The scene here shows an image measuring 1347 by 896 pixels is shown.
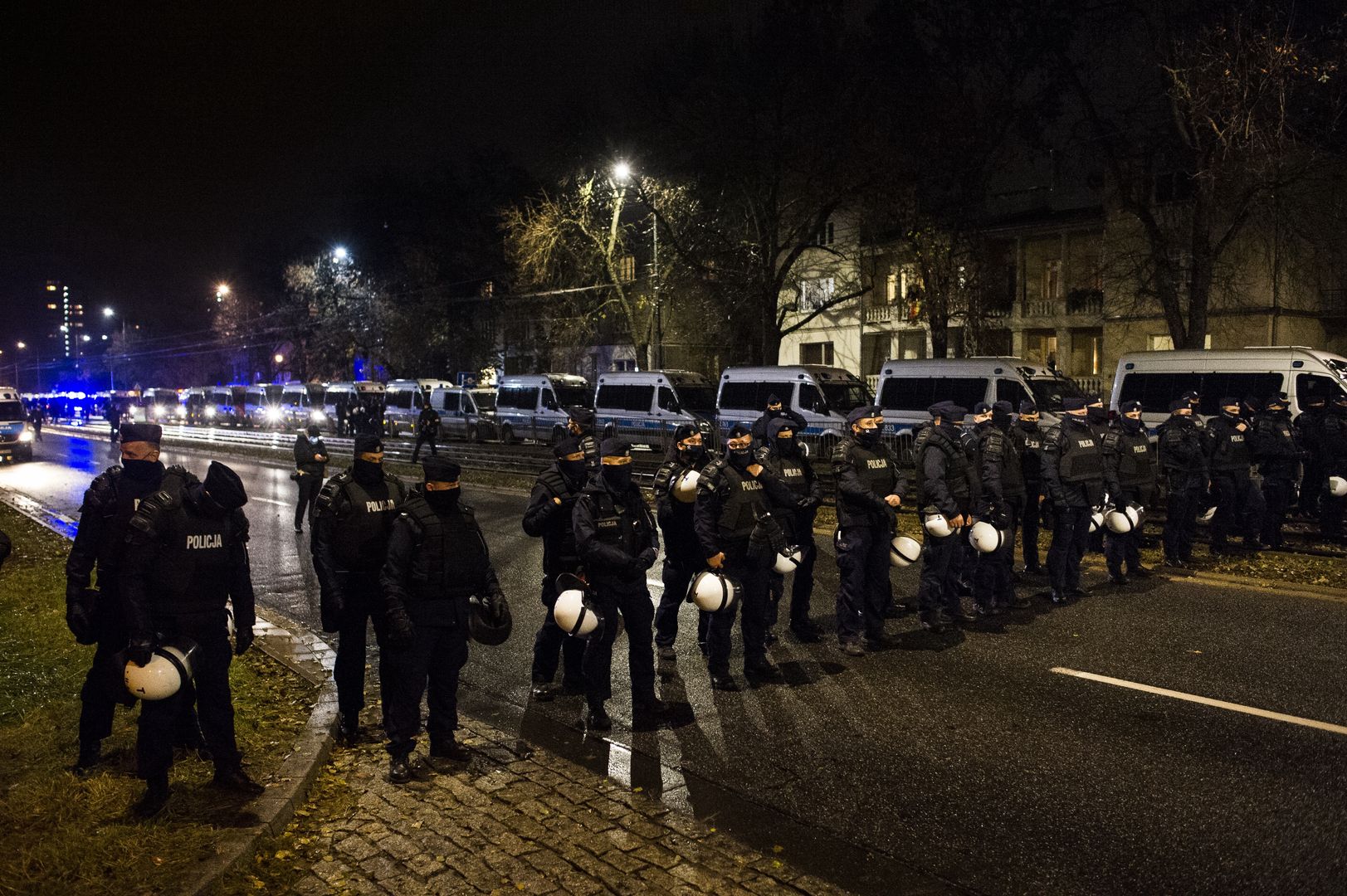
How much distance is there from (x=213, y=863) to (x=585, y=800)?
1868mm

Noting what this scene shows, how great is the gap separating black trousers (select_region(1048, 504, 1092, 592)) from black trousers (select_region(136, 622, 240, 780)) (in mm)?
7736

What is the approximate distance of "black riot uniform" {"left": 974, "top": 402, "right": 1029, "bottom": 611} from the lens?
9312 millimetres

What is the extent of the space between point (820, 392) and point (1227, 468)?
11112mm

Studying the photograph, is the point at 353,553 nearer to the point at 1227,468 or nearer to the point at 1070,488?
the point at 1070,488

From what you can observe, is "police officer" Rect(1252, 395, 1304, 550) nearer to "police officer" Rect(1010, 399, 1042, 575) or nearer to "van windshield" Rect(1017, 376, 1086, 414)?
"police officer" Rect(1010, 399, 1042, 575)

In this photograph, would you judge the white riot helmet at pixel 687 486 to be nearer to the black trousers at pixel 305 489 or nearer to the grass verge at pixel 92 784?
the grass verge at pixel 92 784

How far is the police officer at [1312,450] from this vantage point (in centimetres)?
1381

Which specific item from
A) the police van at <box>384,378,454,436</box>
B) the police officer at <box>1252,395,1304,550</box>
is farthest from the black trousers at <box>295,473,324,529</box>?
the police van at <box>384,378,454,436</box>

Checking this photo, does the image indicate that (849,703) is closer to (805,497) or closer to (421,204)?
(805,497)

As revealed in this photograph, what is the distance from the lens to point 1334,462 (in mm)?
13523

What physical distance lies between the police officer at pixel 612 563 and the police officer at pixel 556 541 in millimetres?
317

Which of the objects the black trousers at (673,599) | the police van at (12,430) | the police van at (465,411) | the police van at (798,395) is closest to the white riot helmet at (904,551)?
the black trousers at (673,599)

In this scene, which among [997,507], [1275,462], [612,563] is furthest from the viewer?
[1275,462]

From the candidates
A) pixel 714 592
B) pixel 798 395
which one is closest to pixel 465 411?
pixel 798 395
